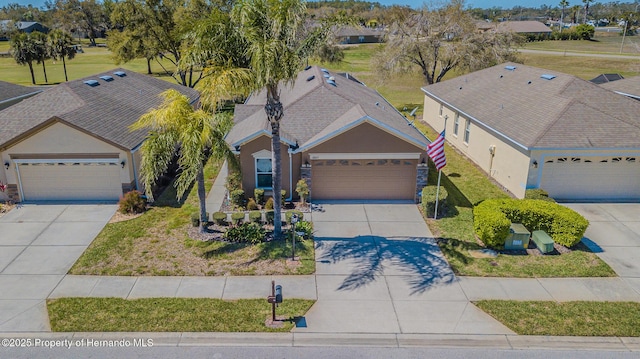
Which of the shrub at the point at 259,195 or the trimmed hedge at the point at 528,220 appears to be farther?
the shrub at the point at 259,195

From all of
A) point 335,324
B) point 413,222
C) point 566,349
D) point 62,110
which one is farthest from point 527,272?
point 62,110

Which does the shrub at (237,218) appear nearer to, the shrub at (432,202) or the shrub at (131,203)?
the shrub at (131,203)

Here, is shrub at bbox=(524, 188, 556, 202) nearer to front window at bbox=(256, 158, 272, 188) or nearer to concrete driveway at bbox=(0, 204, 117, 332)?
front window at bbox=(256, 158, 272, 188)

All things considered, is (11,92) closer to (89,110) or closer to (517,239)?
(89,110)

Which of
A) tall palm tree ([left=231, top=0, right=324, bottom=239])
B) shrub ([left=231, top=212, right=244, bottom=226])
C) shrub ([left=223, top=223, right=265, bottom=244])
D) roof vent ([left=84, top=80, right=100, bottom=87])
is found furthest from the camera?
Result: roof vent ([left=84, top=80, right=100, bottom=87])

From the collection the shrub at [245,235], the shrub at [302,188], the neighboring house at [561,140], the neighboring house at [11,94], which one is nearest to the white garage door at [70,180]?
the shrub at [245,235]

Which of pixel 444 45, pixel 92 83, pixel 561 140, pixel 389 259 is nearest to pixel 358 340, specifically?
pixel 389 259

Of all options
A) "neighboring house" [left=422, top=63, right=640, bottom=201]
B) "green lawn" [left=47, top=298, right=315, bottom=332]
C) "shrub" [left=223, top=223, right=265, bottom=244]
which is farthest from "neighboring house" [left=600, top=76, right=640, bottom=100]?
"green lawn" [left=47, top=298, right=315, bottom=332]
